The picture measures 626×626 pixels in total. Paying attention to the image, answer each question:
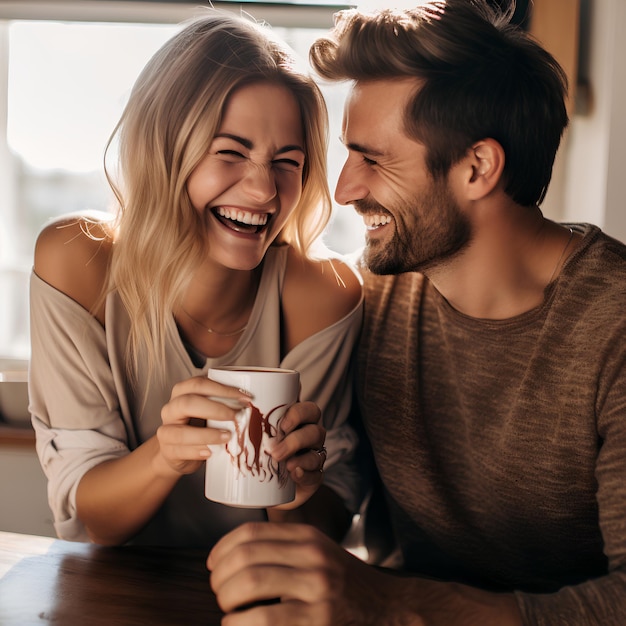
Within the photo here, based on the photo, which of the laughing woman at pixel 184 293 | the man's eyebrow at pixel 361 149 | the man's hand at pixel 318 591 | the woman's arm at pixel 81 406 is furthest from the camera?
the man's eyebrow at pixel 361 149

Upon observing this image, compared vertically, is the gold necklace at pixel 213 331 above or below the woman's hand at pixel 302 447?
above

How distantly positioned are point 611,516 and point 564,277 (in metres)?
0.38

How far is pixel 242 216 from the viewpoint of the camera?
51.3 inches

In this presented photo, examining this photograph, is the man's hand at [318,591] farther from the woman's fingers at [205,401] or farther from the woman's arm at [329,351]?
the woman's arm at [329,351]

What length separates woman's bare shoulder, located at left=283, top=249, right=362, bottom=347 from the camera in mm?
1428

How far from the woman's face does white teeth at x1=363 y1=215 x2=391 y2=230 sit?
0.15 metres

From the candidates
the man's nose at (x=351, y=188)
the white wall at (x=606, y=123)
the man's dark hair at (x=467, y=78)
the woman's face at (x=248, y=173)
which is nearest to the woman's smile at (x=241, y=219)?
the woman's face at (x=248, y=173)

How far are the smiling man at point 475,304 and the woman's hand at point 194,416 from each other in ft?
1.65

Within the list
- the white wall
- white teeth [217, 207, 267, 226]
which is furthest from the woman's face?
the white wall

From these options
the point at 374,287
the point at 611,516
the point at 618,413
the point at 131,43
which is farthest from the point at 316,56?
the point at 131,43

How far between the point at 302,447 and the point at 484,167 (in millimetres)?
652

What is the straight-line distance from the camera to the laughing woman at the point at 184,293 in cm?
125

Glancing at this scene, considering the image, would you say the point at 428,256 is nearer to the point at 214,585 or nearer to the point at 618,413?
the point at 618,413

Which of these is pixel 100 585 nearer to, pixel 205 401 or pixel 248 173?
pixel 205 401
